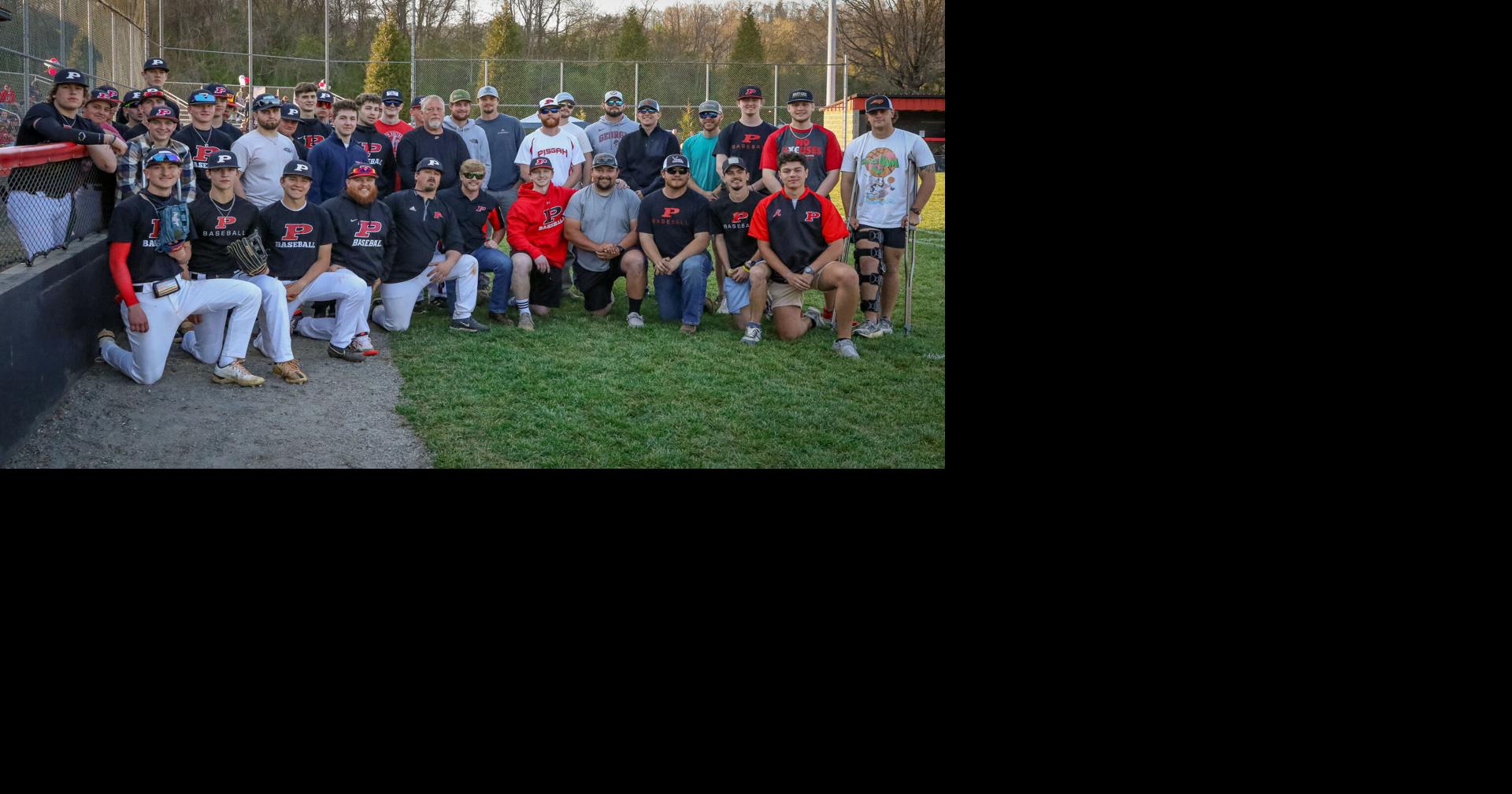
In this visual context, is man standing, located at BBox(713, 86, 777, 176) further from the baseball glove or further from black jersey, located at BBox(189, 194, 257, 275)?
the baseball glove

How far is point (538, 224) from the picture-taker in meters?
5.93

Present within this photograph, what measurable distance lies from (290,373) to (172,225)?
27.5 inches

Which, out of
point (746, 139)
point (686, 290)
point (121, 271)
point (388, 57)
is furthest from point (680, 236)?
point (388, 57)

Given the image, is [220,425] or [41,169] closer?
[41,169]

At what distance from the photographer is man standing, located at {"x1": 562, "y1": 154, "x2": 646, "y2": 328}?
5887 millimetres

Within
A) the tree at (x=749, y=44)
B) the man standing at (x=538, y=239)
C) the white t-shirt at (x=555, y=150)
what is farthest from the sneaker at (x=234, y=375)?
the tree at (x=749, y=44)

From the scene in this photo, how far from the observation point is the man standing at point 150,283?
4.29 m

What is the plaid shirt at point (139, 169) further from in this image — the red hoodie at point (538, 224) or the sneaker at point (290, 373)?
the red hoodie at point (538, 224)

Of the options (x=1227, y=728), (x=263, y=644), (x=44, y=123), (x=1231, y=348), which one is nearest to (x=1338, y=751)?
(x=1227, y=728)

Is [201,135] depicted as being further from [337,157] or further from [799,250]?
[799,250]

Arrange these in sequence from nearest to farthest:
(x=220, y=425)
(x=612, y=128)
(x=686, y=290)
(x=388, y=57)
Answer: (x=220, y=425) → (x=686, y=290) → (x=612, y=128) → (x=388, y=57)

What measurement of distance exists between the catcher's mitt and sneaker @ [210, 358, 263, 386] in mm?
413

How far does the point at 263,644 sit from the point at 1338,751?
6.35ft

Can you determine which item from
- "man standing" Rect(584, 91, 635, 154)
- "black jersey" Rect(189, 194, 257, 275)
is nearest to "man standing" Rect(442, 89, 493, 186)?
"man standing" Rect(584, 91, 635, 154)
